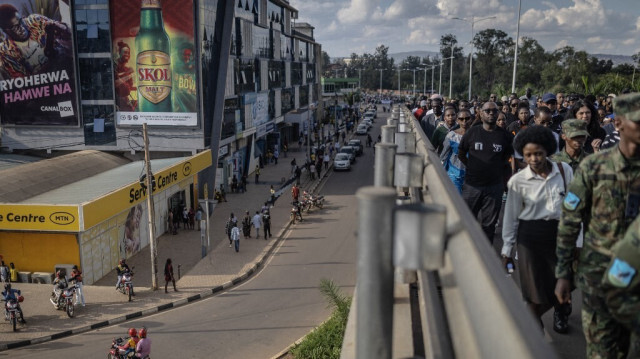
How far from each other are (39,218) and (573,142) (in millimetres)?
17934

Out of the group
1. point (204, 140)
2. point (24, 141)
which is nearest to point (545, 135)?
point (204, 140)

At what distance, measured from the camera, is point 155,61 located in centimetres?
2880

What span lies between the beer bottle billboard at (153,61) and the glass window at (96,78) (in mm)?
1876

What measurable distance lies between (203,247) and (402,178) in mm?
19151

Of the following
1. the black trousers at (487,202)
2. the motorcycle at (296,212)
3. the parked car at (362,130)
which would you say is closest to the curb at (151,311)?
the motorcycle at (296,212)

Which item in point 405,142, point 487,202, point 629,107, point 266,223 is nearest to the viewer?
point 629,107

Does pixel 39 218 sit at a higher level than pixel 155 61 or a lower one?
lower

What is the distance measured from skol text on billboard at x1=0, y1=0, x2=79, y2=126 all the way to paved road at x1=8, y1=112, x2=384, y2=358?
1674 centimetres

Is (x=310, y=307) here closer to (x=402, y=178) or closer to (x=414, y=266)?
(x=402, y=178)

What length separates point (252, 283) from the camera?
18.2 metres

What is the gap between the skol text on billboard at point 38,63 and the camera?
2922 centimetres

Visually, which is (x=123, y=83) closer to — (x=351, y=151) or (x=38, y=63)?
(x=38, y=63)

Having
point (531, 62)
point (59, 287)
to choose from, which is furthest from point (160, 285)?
point (531, 62)

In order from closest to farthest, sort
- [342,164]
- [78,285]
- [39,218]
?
[78,285] < [39,218] < [342,164]
